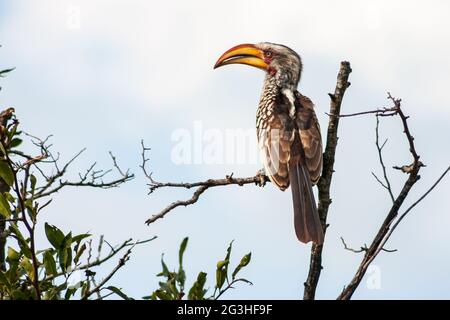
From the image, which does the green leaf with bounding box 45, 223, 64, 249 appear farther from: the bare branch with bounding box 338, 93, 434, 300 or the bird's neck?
the bird's neck

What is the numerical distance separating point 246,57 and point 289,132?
Result: 1.71m

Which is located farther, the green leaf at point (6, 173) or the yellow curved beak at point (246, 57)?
the yellow curved beak at point (246, 57)

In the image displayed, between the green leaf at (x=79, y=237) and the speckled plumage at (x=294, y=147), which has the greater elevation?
the speckled plumage at (x=294, y=147)

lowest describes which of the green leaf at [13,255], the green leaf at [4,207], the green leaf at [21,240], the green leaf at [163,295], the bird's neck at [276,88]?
the green leaf at [163,295]

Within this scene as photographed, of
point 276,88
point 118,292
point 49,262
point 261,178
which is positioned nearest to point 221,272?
point 118,292

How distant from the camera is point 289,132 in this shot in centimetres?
523

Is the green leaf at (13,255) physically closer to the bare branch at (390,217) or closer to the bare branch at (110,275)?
the bare branch at (110,275)

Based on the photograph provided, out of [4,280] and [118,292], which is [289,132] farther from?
[4,280]

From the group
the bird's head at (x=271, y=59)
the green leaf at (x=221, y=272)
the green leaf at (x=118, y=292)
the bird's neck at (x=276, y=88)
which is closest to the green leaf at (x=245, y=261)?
the green leaf at (x=221, y=272)

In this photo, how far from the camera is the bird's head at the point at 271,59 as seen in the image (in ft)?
21.4
